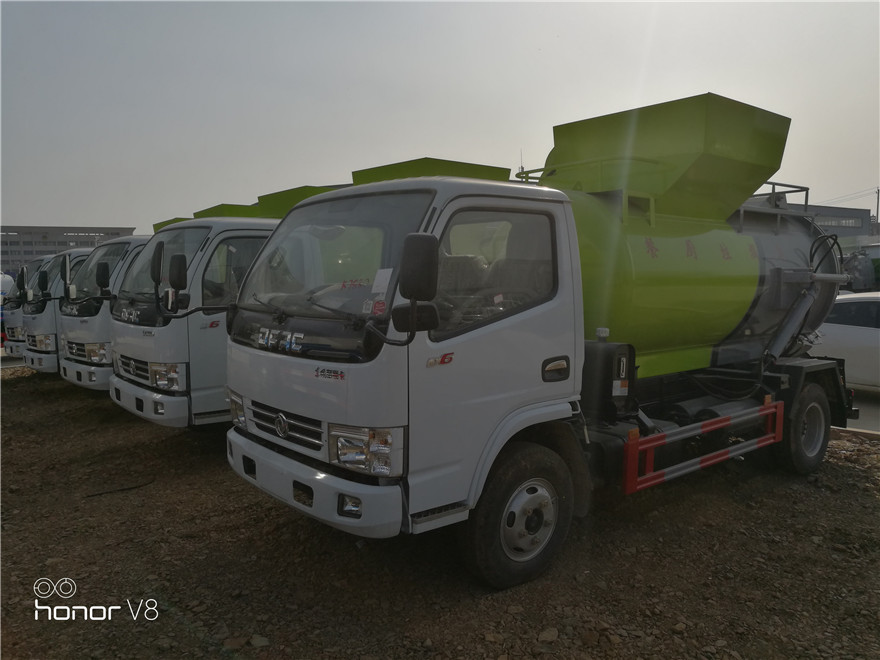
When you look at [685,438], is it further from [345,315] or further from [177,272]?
[177,272]

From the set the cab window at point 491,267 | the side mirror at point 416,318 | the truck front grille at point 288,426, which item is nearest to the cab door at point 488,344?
the cab window at point 491,267

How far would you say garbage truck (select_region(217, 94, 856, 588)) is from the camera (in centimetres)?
325

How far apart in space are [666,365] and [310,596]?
348cm

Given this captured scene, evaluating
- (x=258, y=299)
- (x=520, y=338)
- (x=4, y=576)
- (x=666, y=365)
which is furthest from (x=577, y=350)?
(x=4, y=576)

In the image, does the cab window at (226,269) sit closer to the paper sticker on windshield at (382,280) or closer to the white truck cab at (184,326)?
the white truck cab at (184,326)

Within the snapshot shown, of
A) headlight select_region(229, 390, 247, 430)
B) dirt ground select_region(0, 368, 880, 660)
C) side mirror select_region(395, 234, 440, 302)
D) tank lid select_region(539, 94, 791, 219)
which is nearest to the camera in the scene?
side mirror select_region(395, 234, 440, 302)

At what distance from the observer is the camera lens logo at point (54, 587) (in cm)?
370

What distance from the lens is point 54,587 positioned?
12.4 feet

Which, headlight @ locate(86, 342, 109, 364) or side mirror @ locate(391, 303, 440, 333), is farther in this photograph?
headlight @ locate(86, 342, 109, 364)

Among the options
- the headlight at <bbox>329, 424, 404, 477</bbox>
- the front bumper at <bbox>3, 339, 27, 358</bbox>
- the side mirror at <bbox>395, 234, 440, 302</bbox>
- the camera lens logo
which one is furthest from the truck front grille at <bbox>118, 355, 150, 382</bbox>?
the front bumper at <bbox>3, 339, 27, 358</bbox>

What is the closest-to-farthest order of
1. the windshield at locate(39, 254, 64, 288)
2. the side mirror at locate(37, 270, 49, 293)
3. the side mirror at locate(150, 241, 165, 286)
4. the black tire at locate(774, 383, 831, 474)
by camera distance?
the side mirror at locate(150, 241, 165, 286) < the black tire at locate(774, 383, 831, 474) < the side mirror at locate(37, 270, 49, 293) < the windshield at locate(39, 254, 64, 288)

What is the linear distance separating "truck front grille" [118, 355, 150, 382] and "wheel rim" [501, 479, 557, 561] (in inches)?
164

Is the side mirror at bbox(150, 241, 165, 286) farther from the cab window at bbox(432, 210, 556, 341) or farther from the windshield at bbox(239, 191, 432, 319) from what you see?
the cab window at bbox(432, 210, 556, 341)

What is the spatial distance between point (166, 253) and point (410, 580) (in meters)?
4.77
